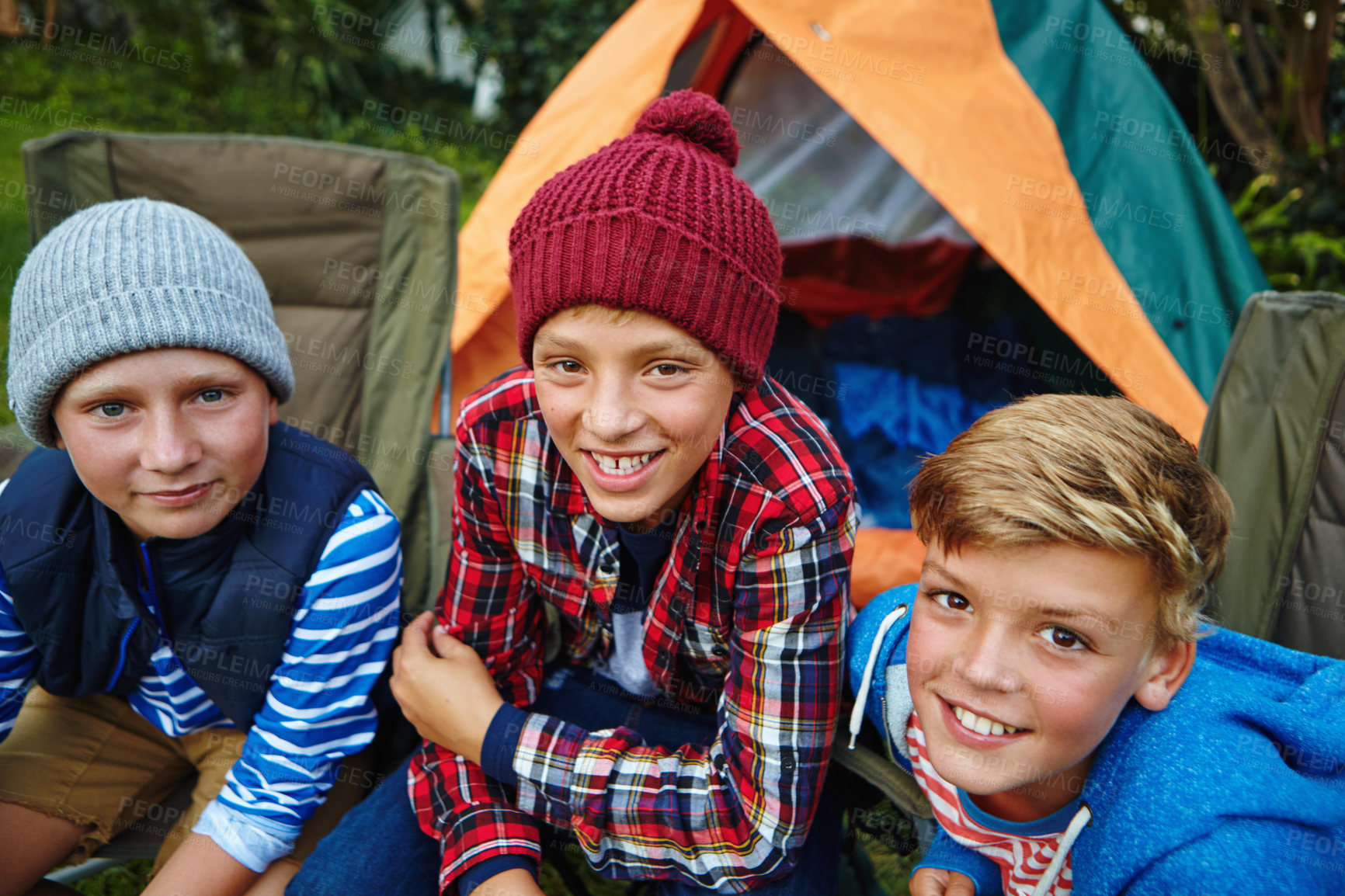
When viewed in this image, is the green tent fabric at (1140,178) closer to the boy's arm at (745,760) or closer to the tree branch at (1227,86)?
the boy's arm at (745,760)

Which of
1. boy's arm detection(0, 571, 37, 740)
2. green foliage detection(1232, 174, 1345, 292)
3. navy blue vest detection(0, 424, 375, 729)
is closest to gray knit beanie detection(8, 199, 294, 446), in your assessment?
navy blue vest detection(0, 424, 375, 729)

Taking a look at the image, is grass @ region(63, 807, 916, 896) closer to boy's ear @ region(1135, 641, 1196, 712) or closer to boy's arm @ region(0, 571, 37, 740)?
boy's arm @ region(0, 571, 37, 740)

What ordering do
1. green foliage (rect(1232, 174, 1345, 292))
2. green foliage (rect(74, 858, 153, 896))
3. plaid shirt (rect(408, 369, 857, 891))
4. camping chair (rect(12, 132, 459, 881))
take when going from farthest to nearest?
1. green foliage (rect(1232, 174, 1345, 292))
2. camping chair (rect(12, 132, 459, 881))
3. green foliage (rect(74, 858, 153, 896))
4. plaid shirt (rect(408, 369, 857, 891))

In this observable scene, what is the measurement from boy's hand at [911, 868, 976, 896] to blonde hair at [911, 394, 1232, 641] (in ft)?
1.46

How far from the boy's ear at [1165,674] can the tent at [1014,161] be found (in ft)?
3.75

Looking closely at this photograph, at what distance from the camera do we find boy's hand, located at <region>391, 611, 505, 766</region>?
47.3 inches

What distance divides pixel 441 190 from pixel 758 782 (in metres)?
1.55

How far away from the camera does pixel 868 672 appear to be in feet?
3.71

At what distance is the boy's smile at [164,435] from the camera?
113 cm

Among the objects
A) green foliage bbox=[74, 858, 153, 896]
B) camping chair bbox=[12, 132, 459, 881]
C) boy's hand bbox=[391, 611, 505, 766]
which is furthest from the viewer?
camping chair bbox=[12, 132, 459, 881]

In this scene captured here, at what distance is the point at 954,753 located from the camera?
39.2 inches

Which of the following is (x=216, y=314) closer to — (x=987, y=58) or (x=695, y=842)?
(x=695, y=842)

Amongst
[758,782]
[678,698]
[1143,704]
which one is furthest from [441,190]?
[1143,704]

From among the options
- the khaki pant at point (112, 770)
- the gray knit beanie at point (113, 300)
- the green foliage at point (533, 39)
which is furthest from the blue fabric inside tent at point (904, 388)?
the green foliage at point (533, 39)
